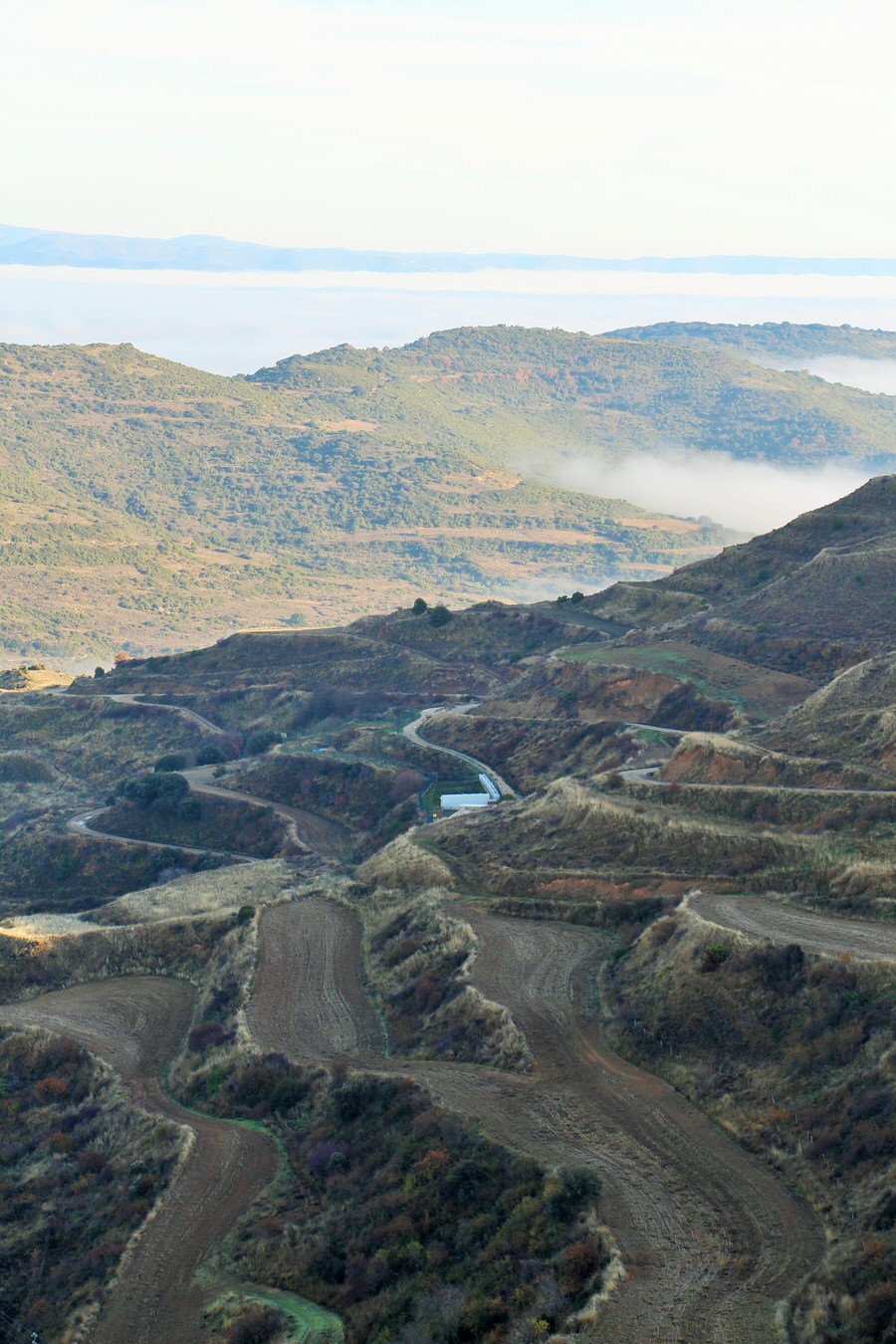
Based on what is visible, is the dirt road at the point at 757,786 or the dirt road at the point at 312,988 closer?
the dirt road at the point at 312,988

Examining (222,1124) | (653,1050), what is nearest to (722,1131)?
(653,1050)

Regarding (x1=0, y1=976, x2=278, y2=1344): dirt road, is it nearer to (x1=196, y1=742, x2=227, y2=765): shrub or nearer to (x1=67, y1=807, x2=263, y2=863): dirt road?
(x1=67, y1=807, x2=263, y2=863): dirt road

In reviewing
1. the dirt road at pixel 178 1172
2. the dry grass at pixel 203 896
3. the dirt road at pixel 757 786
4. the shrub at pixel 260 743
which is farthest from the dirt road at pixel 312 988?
the shrub at pixel 260 743

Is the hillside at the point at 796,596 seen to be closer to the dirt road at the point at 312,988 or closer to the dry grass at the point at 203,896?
the dry grass at the point at 203,896

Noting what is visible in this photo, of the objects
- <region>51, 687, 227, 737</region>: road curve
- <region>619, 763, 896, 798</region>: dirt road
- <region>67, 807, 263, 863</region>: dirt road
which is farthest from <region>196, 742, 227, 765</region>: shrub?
<region>619, 763, 896, 798</region>: dirt road

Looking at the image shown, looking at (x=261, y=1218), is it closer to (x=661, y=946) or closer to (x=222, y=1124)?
(x=222, y=1124)

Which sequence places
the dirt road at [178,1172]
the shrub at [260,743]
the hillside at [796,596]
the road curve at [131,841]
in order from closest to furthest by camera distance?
the dirt road at [178,1172] → the road curve at [131,841] → the hillside at [796,596] → the shrub at [260,743]
